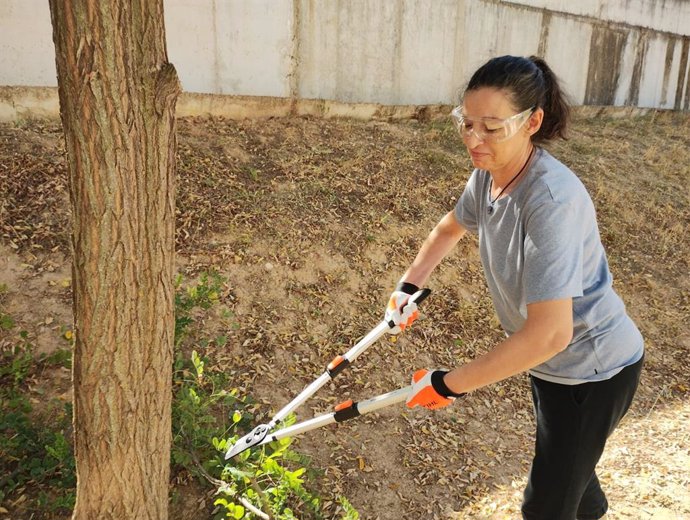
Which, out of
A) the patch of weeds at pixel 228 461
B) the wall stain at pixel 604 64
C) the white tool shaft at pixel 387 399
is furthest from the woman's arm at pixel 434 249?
the wall stain at pixel 604 64

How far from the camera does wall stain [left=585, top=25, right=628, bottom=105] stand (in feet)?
33.1

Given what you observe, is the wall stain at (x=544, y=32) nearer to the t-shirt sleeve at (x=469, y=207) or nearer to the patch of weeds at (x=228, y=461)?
the t-shirt sleeve at (x=469, y=207)

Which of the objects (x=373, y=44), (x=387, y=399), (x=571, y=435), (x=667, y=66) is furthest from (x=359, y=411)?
(x=667, y=66)

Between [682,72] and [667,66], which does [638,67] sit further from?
[682,72]

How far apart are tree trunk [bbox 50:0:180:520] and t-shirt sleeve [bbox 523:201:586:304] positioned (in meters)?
1.26

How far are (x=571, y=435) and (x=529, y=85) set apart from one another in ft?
4.15

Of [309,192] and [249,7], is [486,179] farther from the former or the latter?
[249,7]

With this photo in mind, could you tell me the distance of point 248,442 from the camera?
2.77 metres

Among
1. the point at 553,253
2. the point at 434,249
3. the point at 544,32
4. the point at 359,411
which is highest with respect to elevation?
the point at 544,32

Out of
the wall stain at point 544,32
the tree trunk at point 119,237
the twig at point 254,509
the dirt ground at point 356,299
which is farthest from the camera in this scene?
the wall stain at point 544,32

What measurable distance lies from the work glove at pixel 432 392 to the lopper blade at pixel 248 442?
0.90 meters

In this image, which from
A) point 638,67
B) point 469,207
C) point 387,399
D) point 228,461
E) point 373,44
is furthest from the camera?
point 638,67

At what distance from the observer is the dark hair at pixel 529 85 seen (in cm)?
197

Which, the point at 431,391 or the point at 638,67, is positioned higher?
the point at 638,67
